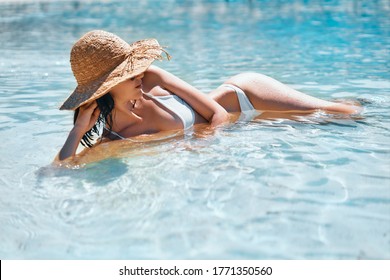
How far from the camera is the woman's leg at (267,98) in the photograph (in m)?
4.32

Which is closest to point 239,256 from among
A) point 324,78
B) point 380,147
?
point 380,147

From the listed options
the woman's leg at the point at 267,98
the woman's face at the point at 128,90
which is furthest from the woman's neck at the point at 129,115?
the woman's leg at the point at 267,98

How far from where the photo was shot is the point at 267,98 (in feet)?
14.2

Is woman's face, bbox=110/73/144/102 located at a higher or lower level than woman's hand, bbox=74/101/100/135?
higher

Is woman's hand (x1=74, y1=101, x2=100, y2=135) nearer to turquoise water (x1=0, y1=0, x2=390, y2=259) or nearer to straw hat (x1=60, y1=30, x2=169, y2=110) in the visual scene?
straw hat (x1=60, y1=30, x2=169, y2=110)

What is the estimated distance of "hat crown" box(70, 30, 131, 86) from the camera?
3.39 metres

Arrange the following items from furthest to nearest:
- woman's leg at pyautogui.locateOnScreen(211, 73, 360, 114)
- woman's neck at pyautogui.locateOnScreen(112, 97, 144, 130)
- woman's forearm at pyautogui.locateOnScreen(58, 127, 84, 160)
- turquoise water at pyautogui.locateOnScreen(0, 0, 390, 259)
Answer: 1. woman's leg at pyautogui.locateOnScreen(211, 73, 360, 114)
2. woman's neck at pyautogui.locateOnScreen(112, 97, 144, 130)
3. woman's forearm at pyautogui.locateOnScreen(58, 127, 84, 160)
4. turquoise water at pyautogui.locateOnScreen(0, 0, 390, 259)

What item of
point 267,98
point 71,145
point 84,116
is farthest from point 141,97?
point 267,98

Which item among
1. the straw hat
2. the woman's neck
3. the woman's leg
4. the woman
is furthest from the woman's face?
the woman's leg

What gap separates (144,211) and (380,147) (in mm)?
1726

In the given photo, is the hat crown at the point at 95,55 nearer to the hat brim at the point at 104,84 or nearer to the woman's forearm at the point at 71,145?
the hat brim at the point at 104,84

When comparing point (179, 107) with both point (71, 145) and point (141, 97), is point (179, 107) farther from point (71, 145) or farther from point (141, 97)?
point (71, 145)
